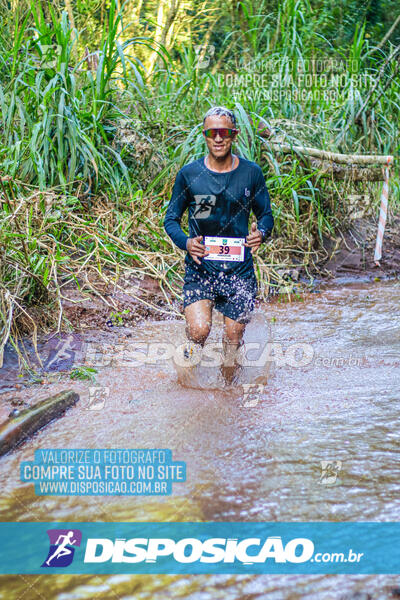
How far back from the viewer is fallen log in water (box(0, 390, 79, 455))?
2.82 meters

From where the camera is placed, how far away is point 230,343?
390cm

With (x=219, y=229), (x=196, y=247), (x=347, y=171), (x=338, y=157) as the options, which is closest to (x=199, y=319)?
(x=196, y=247)

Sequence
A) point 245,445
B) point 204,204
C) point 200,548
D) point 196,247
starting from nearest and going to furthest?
1. point 200,548
2. point 245,445
3. point 196,247
4. point 204,204

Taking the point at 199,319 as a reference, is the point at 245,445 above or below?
below

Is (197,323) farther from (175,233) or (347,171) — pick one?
(347,171)

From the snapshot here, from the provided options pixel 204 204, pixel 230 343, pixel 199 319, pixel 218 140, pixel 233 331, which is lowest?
pixel 230 343

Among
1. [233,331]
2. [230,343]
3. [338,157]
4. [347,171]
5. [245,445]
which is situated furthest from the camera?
[347,171]

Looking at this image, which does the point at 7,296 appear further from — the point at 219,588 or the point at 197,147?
the point at 197,147

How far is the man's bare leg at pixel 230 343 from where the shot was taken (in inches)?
148

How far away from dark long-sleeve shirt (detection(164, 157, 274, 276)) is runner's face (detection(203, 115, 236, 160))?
123 millimetres

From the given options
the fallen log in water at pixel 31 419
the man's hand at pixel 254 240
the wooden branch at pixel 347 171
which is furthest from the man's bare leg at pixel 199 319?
the wooden branch at pixel 347 171

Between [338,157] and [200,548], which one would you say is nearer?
[200,548]

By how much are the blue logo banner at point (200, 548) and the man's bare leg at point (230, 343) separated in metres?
1.65

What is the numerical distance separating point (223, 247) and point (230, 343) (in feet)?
2.10
